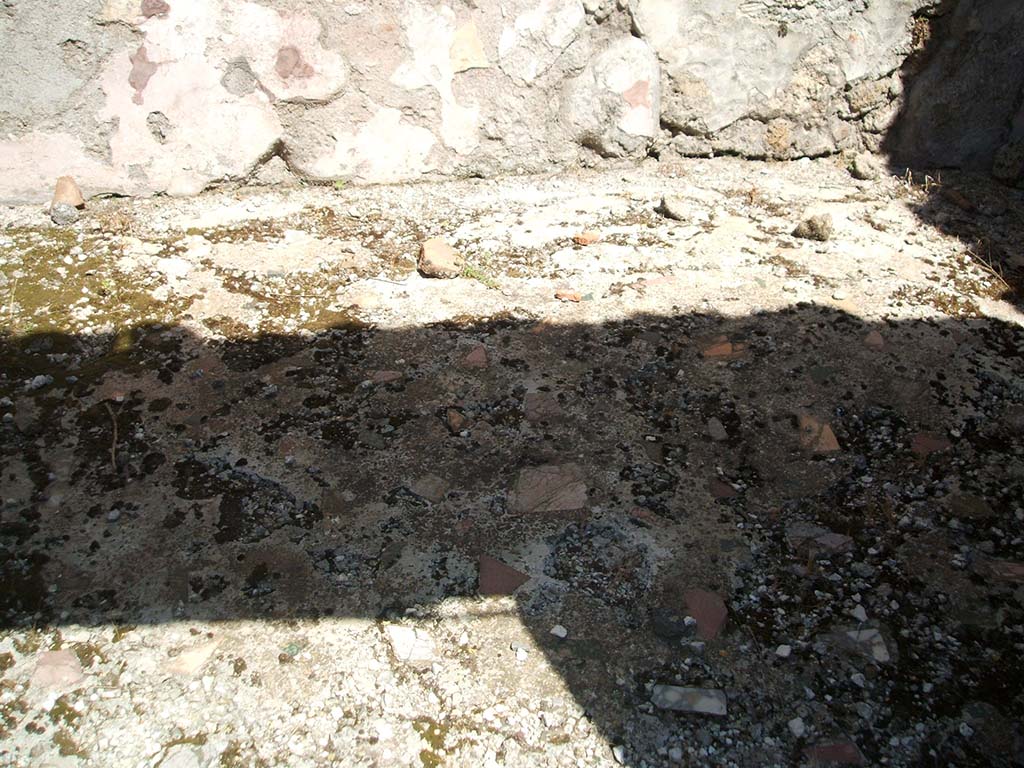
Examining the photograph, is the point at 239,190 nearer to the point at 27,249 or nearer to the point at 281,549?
the point at 27,249

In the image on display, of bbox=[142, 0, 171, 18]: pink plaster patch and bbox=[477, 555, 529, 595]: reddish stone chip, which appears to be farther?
bbox=[142, 0, 171, 18]: pink plaster patch

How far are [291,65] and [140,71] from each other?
64cm

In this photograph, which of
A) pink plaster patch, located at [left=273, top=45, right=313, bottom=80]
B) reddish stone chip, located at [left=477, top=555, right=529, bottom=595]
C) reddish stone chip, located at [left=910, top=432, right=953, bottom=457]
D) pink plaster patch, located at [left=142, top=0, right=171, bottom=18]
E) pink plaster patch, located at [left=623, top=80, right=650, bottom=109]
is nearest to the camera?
reddish stone chip, located at [left=477, top=555, right=529, bottom=595]

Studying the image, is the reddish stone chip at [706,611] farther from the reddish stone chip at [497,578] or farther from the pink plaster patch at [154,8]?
the pink plaster patch at [154,8]

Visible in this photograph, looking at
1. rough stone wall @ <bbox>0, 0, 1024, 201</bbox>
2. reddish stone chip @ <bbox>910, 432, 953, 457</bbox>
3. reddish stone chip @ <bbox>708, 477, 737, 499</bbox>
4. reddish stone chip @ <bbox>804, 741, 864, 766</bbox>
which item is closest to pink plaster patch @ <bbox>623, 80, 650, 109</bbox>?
rough stone wall @ <bbox>0, 0, 1024, 201</bbox>

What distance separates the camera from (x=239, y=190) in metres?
3.83

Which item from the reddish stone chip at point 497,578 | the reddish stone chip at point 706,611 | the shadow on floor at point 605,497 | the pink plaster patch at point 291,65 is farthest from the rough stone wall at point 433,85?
the reddish stone chip at point 706,611

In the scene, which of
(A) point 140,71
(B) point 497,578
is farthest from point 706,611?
(A) point 140,71

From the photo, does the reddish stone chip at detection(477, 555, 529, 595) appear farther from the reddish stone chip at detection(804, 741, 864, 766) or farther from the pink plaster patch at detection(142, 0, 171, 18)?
the pink plaster patch at detection(142, 0, 171, 18)

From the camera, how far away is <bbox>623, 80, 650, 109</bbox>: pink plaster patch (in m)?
4.05

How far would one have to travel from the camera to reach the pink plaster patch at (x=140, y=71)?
3.46 meters

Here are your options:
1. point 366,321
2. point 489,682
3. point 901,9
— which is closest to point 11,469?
point 366,321

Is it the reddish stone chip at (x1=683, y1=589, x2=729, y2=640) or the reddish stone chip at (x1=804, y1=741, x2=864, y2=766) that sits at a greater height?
the reddish stone chip at (x1=804, y1=741, x2=864, y2=766)

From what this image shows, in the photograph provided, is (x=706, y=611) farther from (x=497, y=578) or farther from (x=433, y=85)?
(x=433, y=85)
